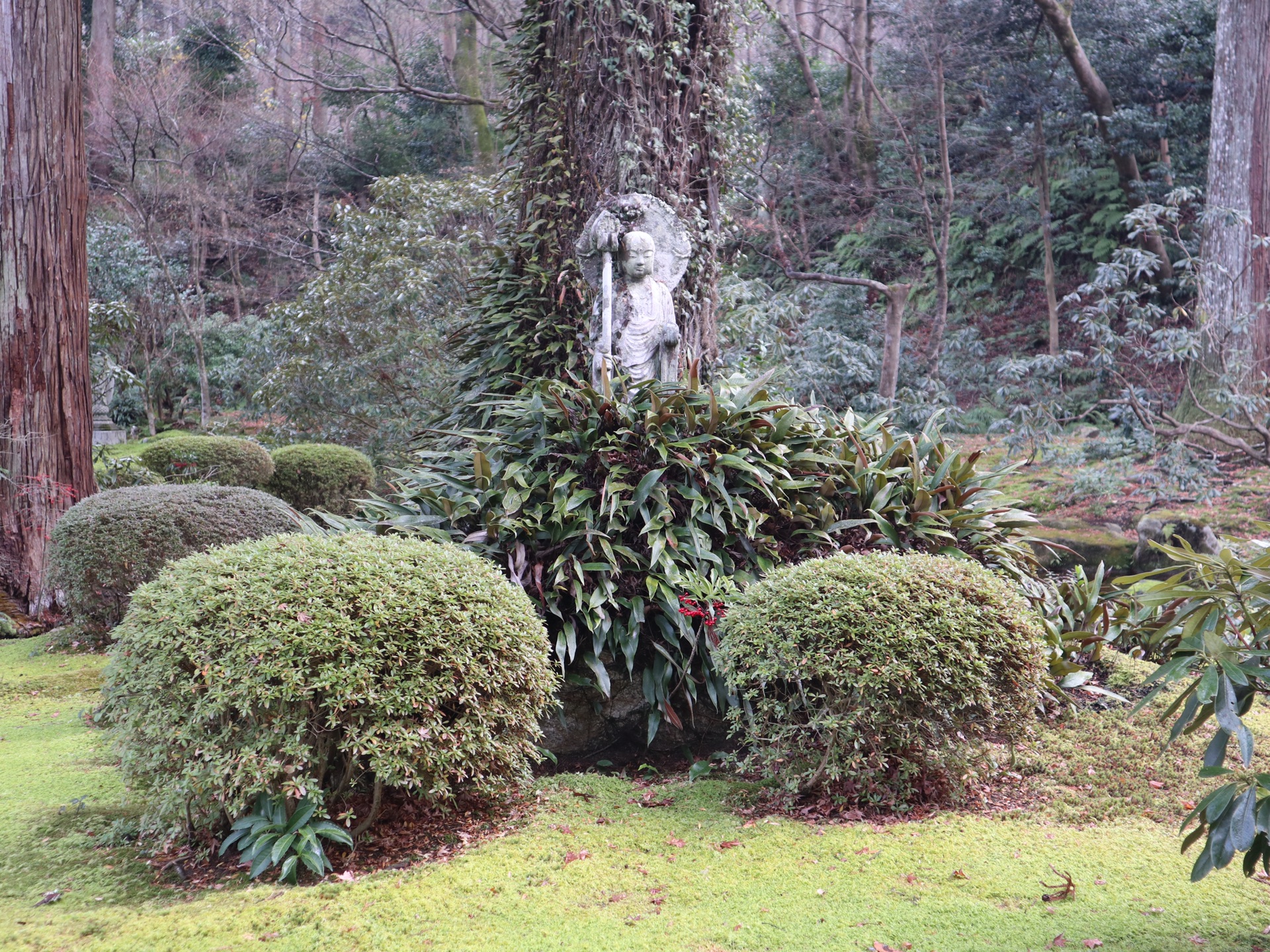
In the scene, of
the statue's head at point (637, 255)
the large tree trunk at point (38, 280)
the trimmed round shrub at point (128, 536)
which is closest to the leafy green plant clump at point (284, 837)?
the trimmed round shrub at point (128, 536)

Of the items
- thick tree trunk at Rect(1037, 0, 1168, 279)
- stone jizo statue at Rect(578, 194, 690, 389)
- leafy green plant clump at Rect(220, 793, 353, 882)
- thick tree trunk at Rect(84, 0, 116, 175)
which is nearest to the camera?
leafy green plant clump at Rect(220, 793, 353, 882)

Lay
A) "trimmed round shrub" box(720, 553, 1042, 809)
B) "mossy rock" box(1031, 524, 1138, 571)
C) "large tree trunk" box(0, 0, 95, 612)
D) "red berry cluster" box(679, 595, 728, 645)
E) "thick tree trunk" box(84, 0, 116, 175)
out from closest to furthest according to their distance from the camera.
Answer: "trimmed round shrub" box(720, 553, 1042, 809), "red berry cluster" box(679, 595, 728, 645), "large tree trunk" box(0, 0, 95, 612), "mossy rock" box(1031, 524, 1138, 571), "thick tree trunk" box(84, 0, 116, 175)

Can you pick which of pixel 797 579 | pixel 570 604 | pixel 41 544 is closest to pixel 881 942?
pixel 797 579

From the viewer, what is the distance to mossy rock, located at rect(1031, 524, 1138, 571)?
8.12 meters

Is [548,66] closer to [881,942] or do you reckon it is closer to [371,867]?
[371,867]

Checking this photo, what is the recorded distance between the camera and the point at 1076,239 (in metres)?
15.7

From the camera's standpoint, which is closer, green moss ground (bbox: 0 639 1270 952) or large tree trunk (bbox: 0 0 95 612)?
green moss ground (bbox: 0 639 1270 952)

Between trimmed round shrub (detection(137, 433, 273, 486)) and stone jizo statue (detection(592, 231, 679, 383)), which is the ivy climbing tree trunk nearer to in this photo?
stone jizo statue (detection(592, 231, 679, 383))

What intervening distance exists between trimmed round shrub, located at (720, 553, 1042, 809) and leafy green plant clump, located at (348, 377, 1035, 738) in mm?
596

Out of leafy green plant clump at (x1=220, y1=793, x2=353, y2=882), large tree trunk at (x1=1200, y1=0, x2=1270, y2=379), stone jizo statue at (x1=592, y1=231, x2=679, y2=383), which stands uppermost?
large tree trunk at (x1=1200, y1=0, x2=1270, y2=379)

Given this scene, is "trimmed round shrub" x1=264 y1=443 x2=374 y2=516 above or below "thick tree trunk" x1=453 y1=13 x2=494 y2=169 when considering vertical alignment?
below

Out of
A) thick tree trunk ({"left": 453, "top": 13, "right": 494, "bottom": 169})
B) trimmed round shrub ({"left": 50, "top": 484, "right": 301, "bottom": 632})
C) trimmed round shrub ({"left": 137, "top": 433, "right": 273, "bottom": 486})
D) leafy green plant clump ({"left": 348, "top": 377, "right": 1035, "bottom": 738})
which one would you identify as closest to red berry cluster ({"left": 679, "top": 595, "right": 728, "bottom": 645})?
leafy green plant clump ({"left": 348, "top": 377, "right": 1035, "bottom": 738})

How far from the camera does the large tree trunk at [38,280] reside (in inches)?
268

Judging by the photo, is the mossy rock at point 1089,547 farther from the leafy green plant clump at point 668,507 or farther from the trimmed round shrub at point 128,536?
the trimmed round shrub at point 128,536
